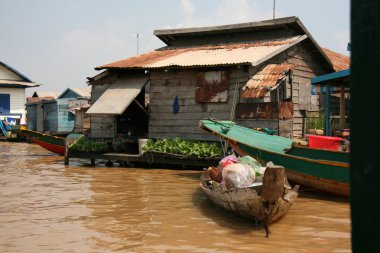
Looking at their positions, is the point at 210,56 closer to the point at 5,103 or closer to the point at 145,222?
the point at 145,222

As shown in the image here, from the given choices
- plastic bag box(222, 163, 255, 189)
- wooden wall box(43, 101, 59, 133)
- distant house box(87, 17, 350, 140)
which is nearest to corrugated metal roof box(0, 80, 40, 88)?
wooden wall box(43, 101, 59, 133)

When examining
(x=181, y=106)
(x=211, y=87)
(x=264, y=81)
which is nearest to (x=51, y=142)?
(x=181, y=106)

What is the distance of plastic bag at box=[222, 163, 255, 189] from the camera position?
739cm

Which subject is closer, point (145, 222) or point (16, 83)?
point (145, 222)

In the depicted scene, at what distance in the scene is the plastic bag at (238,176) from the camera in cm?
739

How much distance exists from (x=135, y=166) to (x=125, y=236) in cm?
941

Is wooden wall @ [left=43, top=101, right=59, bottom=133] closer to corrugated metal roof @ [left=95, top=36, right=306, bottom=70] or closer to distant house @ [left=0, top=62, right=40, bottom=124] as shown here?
distant house @ [left=0, top=62, right=40, bottom=124]

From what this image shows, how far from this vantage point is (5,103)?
3167cm

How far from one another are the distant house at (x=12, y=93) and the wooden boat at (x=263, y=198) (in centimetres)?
2797

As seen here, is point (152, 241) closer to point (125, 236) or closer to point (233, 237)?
point (125, 236)

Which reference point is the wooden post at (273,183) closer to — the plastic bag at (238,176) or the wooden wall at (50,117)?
the plastic bag at (238,176)

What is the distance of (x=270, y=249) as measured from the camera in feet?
19.5

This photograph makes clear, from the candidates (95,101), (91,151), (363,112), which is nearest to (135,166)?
(91,151)

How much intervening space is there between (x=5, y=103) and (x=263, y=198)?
96.8 ft
